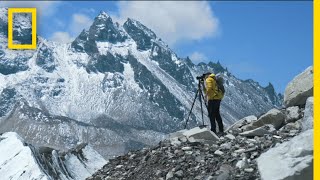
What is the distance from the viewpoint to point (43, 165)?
56.7 ft

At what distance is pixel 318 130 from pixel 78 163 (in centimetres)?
1264

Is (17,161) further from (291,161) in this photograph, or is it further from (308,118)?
(308,118)

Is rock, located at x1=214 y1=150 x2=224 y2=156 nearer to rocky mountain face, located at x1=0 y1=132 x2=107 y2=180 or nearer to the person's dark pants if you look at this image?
the person's dark pants

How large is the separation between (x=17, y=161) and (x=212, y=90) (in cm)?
803

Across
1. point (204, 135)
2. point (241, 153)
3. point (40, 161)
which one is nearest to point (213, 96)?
point (204, 135)

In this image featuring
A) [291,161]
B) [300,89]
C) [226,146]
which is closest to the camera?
[291,161]

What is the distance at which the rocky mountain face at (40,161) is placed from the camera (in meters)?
16.1

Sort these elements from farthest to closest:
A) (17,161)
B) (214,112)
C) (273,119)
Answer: (214,112) < (273,119) < (17,161)

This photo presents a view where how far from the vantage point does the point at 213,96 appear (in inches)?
825

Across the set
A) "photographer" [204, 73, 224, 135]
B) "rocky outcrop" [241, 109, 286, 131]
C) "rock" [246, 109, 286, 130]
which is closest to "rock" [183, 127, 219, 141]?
"photographer" [204, 73, 224, 135]

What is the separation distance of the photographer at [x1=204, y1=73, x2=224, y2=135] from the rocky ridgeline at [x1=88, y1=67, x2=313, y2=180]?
0.82 meters

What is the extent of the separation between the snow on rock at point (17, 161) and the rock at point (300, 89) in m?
10.6

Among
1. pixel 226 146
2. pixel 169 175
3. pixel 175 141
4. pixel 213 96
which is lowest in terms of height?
pixel 169 175

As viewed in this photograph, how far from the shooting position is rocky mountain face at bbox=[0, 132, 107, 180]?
16083 mm
